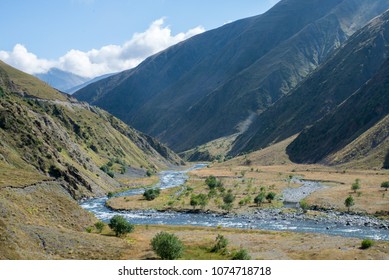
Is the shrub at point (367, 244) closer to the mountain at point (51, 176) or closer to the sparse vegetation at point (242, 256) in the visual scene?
the sparse vegetation at point (242, 256)

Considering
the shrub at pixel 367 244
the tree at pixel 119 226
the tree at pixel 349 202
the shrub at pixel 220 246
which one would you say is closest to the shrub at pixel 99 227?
the tree at pixel 119 226

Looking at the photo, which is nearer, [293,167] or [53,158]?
[53,158]

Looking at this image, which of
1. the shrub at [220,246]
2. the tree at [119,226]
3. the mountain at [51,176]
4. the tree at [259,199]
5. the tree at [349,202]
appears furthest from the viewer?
the tree at [259,199]

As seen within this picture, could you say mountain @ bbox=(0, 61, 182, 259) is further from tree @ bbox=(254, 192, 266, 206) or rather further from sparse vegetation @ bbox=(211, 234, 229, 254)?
tree @ bbox=(254, 192, 266, 206)

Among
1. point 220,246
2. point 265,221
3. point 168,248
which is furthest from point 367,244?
point 265,221

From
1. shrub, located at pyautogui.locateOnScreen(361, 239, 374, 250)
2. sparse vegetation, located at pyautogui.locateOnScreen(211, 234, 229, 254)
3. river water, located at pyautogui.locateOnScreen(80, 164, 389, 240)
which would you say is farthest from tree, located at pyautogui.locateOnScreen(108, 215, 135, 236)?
shrub, located at pyautogui.locateOnScreen(361, 239, 374, 250)

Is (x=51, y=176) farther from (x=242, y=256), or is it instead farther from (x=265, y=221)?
(x=242, y=256)

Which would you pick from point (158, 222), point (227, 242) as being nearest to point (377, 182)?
point (158, 222)
